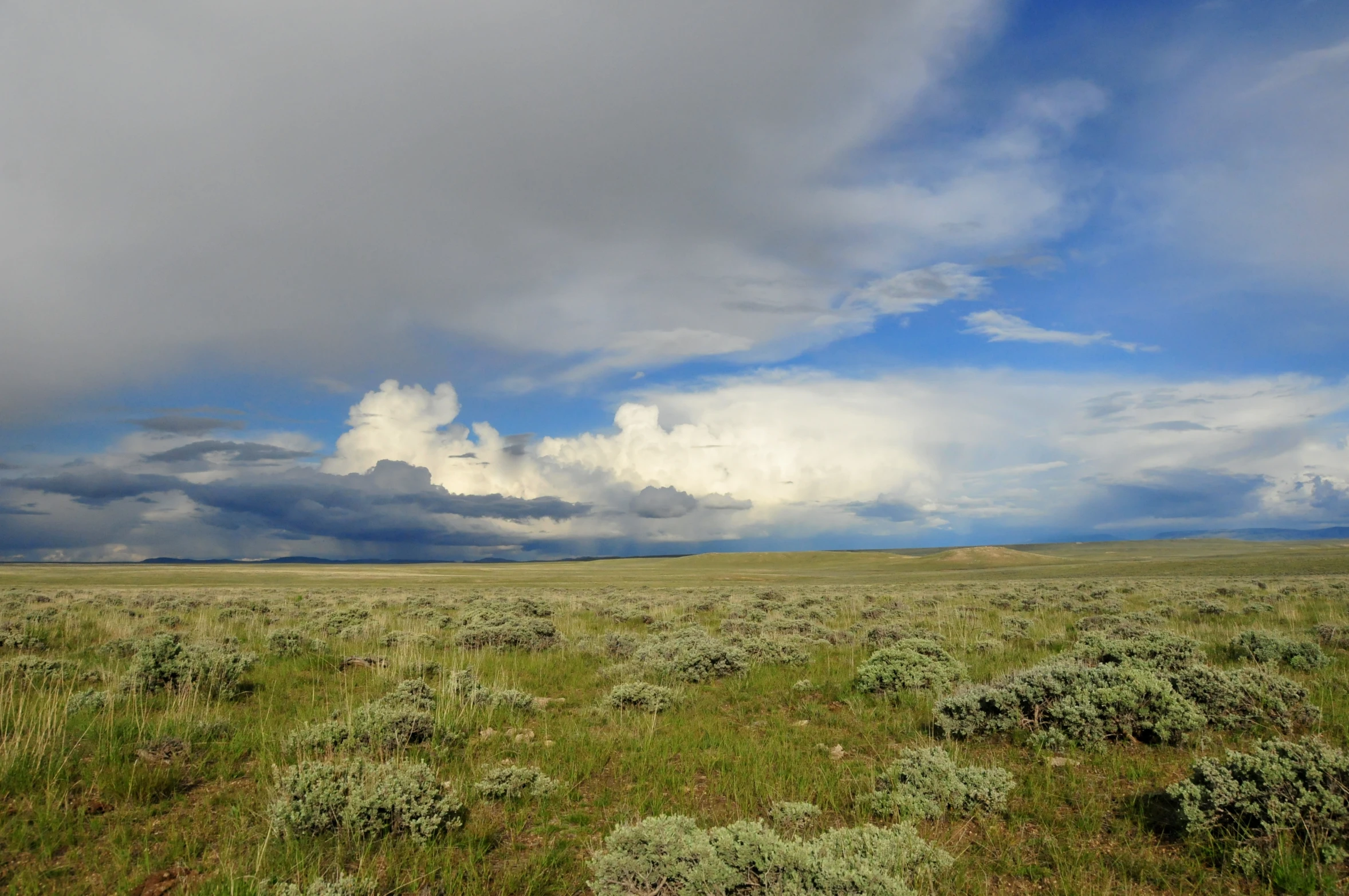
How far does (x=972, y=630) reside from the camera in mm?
17797

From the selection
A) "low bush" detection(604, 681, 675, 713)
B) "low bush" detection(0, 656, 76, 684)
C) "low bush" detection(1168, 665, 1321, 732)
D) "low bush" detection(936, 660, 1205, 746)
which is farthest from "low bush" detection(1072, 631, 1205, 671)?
"low bush" detection(0, 656, 76, 684)

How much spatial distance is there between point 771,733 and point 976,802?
3075mm

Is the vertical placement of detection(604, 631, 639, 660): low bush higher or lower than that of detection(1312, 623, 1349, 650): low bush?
lower

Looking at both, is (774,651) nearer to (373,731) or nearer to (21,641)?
(373,731)

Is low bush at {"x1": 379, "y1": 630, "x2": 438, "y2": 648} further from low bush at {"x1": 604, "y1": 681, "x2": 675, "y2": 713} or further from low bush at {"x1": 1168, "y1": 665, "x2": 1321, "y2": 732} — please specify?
low bush at {"x1": 1168, "y1": 665, "x2": 1321, "y2": 732}

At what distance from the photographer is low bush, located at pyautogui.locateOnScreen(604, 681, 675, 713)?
10.0 m

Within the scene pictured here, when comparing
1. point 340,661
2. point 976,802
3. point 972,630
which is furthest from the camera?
point 972,630

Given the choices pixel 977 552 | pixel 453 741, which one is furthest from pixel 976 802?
pixel 977 552

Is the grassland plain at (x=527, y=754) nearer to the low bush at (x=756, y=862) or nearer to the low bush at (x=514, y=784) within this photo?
the low bush at (x=514, y=784)

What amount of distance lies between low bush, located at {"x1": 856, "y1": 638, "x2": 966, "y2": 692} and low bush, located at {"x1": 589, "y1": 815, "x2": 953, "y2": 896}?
5.67 metres

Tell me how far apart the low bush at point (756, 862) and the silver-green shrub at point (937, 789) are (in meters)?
0.93

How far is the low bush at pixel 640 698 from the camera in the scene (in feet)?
33.0

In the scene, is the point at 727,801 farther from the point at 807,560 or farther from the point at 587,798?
the point at 807,560

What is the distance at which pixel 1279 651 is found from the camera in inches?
458
